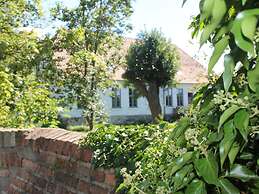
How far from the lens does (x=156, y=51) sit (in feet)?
96.5

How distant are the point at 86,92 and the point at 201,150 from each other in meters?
18.6

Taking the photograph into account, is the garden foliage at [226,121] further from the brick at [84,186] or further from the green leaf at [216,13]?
the brick at [84,186]

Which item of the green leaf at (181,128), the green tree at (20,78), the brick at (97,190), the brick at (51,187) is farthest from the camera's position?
the green tree at (20,78)

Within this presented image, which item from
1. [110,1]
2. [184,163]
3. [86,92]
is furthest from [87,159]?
[110,1]

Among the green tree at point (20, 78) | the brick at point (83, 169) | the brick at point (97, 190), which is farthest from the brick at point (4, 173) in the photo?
the green tree at point (20, 78)

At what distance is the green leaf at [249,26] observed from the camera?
2.98 ft

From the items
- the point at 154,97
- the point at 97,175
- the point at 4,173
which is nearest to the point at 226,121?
the point at 97,175

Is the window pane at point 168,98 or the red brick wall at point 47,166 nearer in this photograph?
the red brick wall at point 47,166

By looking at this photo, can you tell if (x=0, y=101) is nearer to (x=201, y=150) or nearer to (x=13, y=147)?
(x=13, y=147)

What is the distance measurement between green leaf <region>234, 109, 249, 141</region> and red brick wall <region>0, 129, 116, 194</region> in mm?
1830

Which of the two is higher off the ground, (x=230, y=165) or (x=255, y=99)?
(x=255, y=99)

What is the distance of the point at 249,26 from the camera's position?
3.01 ft

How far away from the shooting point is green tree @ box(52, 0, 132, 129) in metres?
19.2

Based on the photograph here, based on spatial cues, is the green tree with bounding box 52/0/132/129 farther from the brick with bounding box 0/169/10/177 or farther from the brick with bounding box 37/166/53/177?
the brick with bounding box 37/166/53/177
